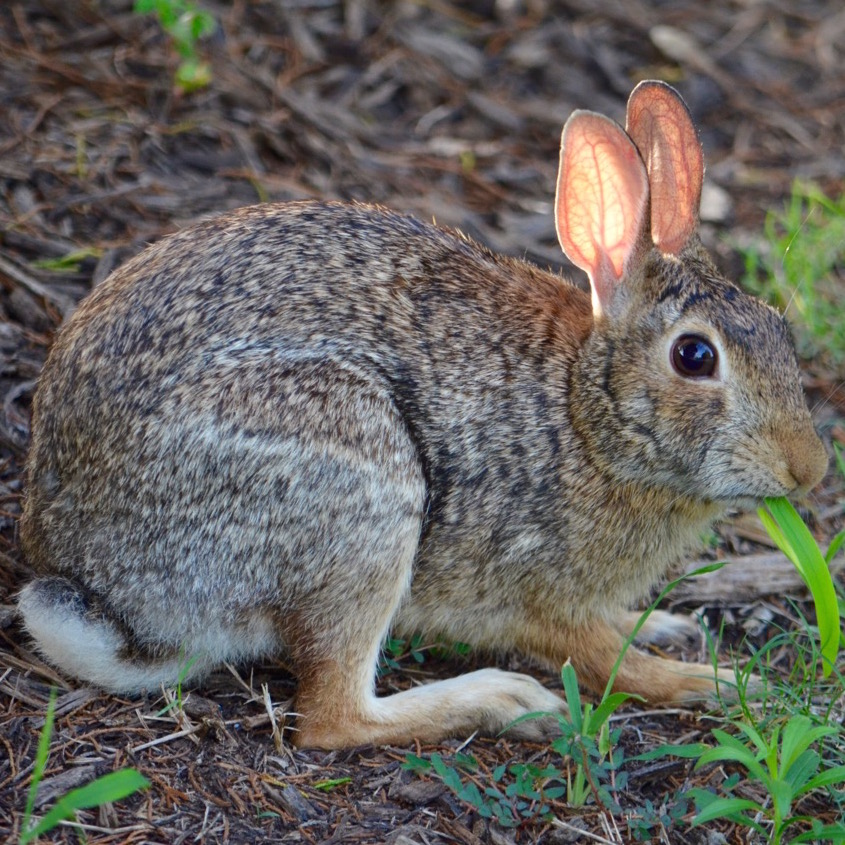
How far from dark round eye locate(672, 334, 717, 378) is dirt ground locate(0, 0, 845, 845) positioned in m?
1.34

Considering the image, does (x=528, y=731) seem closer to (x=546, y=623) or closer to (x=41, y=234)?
(x=546, y=623)

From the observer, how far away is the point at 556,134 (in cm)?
809

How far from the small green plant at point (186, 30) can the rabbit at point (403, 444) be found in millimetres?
1735

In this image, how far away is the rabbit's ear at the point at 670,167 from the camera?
4.57 metres

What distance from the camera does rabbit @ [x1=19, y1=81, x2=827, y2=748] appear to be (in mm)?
4133

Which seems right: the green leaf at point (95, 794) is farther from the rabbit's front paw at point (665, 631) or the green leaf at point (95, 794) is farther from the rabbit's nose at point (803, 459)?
the rabbit's front paw at point (665, 631)

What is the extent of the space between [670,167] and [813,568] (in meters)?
1.58

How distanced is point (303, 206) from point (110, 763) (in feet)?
7.23

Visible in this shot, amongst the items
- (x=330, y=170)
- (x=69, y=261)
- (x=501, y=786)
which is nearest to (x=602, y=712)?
(x=501, y=786)

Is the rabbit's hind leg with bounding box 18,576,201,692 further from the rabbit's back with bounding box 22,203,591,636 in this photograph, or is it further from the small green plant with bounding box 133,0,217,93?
the small green plant with bounding box 133,0,217,93

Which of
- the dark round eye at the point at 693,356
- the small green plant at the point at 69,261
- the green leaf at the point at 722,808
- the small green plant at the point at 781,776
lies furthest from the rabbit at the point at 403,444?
the small green plant at the point at 69,261

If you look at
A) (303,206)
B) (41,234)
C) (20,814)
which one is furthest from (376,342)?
(41,234)

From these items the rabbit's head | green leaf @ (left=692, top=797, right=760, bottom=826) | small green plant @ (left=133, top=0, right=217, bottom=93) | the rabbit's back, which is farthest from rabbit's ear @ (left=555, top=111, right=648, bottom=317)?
small green plant @ (left=133, top=0, right=217, bottom=93)

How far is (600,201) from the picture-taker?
457cm
